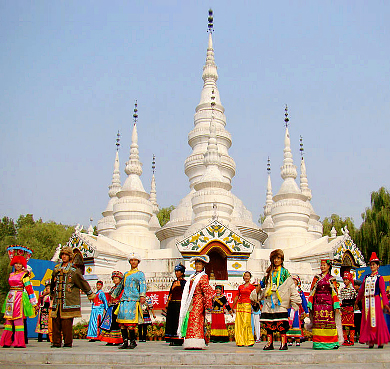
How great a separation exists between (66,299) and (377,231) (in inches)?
1067

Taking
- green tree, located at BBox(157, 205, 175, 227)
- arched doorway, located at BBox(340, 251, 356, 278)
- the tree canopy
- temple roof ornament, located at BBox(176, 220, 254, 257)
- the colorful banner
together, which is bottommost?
the colorful banner

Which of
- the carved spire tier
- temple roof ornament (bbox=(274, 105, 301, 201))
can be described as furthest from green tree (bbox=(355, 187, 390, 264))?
the carved spire tier

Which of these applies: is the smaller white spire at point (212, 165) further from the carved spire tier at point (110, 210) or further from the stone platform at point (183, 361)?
the stone platform at point (183, 361)

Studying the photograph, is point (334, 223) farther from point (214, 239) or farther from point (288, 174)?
point (214, 239)

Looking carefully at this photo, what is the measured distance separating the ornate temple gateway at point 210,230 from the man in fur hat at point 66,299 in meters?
10.4

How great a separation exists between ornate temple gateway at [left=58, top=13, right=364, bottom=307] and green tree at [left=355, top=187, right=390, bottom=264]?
3.54m

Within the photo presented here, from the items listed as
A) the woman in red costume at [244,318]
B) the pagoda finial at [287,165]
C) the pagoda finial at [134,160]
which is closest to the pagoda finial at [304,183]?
the pagoda finial at [287,165]

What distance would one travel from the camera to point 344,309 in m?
12.6

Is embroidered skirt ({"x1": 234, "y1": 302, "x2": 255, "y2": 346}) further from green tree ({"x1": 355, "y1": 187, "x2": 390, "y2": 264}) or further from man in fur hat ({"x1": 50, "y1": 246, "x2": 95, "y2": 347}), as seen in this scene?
green tree ({"x1": 355, "y1": 187, "x2": 390, "y2": 264})

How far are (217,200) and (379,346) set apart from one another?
53.2ft

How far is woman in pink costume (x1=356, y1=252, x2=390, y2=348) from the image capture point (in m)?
10.1

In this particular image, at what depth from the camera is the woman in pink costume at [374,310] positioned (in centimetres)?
1014

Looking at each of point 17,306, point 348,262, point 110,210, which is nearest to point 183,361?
point 17,306

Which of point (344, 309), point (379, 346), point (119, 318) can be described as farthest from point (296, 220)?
point (119, 318)
